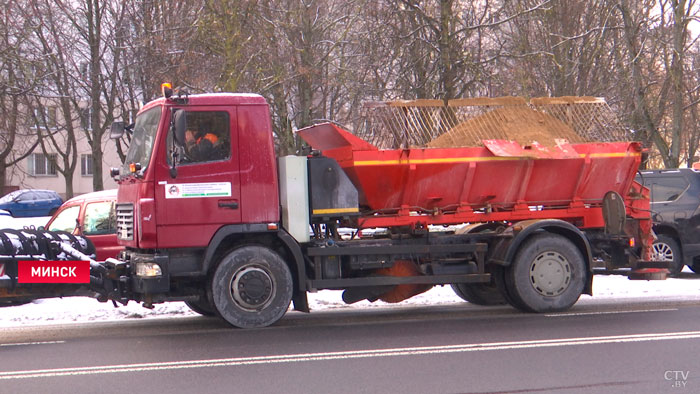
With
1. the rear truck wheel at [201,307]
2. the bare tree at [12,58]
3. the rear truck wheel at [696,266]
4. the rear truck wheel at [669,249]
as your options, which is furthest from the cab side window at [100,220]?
the rear truck wheel at [696,266]

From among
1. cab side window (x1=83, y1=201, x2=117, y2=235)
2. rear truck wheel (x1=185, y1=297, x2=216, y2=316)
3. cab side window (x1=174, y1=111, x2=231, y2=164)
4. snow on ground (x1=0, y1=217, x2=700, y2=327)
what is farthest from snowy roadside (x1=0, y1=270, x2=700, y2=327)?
cab side window (x1=174, y1=111, x2=231, y2=164)

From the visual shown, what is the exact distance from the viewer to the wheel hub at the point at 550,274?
412 inches

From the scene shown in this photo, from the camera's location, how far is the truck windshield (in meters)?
9.29

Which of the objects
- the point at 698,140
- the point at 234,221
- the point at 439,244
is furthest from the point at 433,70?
the point at 698,140

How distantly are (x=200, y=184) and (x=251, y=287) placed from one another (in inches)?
54.2

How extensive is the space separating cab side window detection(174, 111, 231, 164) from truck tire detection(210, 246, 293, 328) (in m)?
1.19

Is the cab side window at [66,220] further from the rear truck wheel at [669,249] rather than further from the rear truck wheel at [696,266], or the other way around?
the rear truck wheel at [696,266]

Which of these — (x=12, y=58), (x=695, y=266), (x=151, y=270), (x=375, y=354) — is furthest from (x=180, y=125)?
(x=695, y=266)

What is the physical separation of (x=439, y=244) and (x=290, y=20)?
11.8 meters

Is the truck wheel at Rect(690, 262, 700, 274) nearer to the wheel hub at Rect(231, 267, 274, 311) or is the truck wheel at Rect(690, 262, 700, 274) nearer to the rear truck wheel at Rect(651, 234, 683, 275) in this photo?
the rear truck wheel at Rect(651, 234, 683, 275)

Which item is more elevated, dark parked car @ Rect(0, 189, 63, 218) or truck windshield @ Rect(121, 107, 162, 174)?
truck windshield @ Rect(121, 107, 162, 174)

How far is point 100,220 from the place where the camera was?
12742 mm

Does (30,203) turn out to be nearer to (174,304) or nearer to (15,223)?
(15,223)

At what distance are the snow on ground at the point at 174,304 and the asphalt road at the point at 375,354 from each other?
0.70 meters
